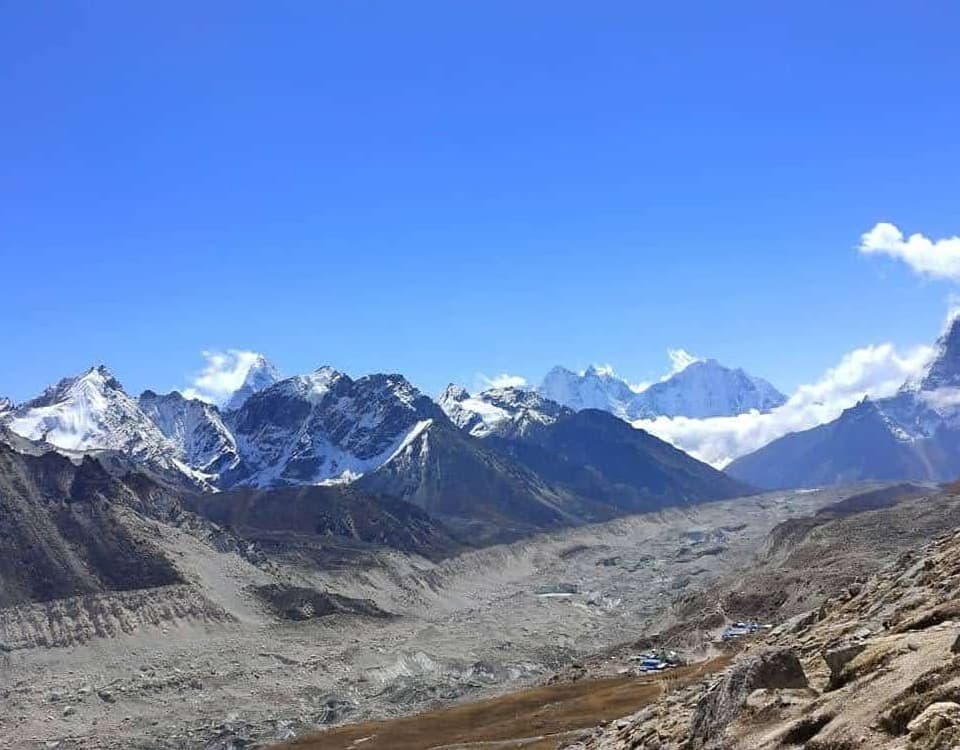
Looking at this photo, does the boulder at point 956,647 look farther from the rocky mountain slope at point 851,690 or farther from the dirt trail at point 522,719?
the dirt trail at point 522,719

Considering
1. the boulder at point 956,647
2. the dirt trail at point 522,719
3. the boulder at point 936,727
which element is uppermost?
the boulder at point 956,647

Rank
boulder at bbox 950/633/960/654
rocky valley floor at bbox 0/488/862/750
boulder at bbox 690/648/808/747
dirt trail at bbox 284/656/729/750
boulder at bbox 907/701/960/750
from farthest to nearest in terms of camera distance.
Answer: rocky valley floor at bbox 0/488/862/750 → dirt trail at bbox 284/656/729/750 → boulder at bbox 690/648/808/747 → boulder at bbox 950/633/960/654 → boulder at bbox 907/701/960/750

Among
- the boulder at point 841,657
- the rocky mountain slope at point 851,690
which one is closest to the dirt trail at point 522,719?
the rocky mountain slope at point 851,690

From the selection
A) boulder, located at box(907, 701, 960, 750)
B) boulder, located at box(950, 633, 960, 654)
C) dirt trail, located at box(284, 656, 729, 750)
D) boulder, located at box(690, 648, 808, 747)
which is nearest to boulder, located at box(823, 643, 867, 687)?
boulder, located at box(690, 648, 808, 747)

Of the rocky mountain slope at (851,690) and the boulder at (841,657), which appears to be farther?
the boulder at (841,657)

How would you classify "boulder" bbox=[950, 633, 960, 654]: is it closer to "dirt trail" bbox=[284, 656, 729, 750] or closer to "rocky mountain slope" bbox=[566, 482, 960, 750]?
"rocky mountain slope" bbox=[566, 482, 960, 750]

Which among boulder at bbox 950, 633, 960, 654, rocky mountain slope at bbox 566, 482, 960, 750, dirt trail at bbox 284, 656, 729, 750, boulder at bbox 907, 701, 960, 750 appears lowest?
dirt trail at bbox 284, 656, 729, 750

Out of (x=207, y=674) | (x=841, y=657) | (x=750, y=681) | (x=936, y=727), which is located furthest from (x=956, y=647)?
(x=207, y=674)

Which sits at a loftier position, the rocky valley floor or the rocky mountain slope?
the rocky mountain slope

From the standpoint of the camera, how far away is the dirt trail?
269ft

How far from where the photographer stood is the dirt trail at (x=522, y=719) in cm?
8194

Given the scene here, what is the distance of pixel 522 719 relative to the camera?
93.9 metres

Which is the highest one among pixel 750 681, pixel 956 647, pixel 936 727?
pixel 956 647

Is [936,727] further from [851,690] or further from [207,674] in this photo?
[207,674]
